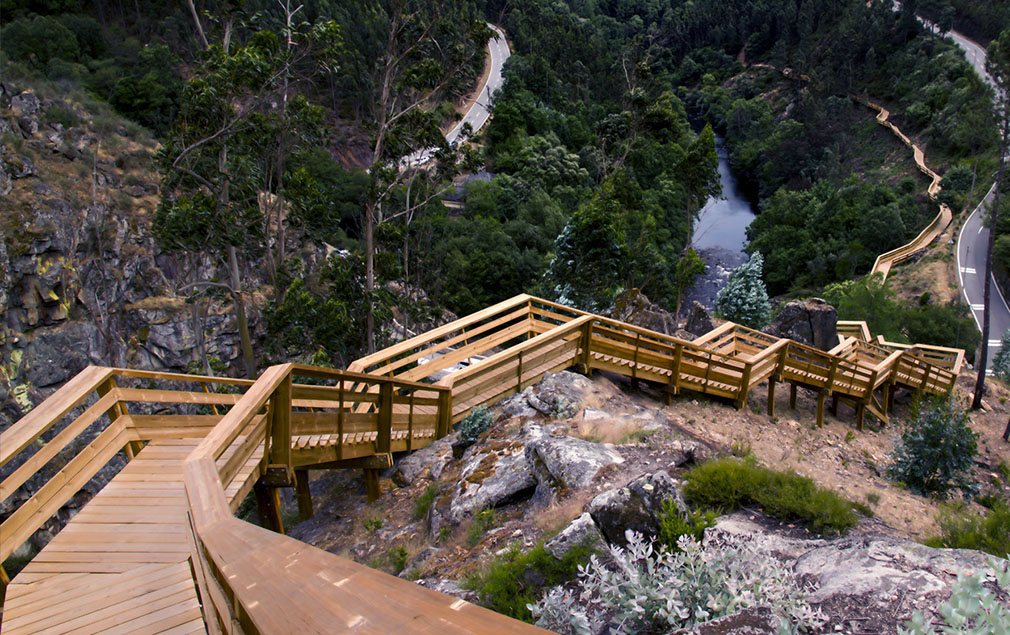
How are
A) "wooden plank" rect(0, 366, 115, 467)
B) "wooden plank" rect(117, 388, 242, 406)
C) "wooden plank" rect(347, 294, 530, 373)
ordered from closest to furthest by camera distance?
"wooden plank" rect(0, 366, 115, 467), "wooden plank" rect(117, 388, 242, 406), "wooden plank" rect(347, 294, 530, 373)

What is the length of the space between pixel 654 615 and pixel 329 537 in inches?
177

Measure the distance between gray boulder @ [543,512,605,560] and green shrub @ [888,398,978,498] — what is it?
23.2ft

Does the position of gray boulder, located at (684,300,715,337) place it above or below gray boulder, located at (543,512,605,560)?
below

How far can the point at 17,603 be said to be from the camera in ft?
10.8

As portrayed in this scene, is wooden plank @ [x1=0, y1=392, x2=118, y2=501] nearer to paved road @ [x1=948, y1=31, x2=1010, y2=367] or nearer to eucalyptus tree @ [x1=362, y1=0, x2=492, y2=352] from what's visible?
eucalyptus tree @ [x1=362, y1=0, x2=492, y2=352]

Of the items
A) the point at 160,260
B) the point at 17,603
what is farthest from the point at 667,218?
the point at 17,603

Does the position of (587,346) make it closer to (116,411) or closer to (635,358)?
(635,358)

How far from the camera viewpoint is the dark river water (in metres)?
51.5

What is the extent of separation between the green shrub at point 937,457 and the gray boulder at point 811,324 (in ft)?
29.9

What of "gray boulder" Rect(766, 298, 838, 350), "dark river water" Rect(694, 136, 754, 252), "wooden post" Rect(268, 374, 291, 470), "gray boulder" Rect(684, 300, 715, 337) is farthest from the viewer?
"dark river water" Rect(694, 136, 754, 252)

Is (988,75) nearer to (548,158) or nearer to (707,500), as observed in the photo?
(707,500)

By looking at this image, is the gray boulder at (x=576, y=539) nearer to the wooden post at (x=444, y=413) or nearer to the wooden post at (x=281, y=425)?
the wooden post at (x=281, y=425)


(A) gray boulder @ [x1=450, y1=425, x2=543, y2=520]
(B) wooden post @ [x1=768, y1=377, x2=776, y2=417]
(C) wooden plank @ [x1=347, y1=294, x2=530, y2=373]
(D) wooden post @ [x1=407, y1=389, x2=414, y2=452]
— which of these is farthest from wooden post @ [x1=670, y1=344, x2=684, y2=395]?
(D) wooden post @ [x1=407, y1=389, x2=414, y2=452]

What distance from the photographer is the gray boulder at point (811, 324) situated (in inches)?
695
